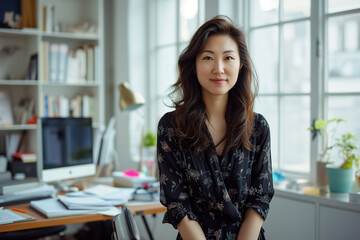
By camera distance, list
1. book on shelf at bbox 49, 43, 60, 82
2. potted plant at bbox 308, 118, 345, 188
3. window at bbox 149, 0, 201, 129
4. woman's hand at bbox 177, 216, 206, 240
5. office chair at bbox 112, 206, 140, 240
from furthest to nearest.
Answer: book on shelf at bbox 49, 43, 60, 82
window at bbox 149, 0, 201, 129
potted plant at bbox 308, 118, 345, 188
woman's hand at bbox 177, 216, 206, 240
office chair at bbox 112, 206, 140, 240

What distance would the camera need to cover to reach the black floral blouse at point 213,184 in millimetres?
1601

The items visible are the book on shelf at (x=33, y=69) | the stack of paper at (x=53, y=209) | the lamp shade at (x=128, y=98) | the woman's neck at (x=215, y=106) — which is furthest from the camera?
the book on shelf at (x=33, y=69)

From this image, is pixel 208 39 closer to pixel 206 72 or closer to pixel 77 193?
pixel 206 72

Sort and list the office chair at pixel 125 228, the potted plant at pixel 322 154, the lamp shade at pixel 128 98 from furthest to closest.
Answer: the lamp shade at pixel 128 98, the potted plant at pixel 322 154, the office chair at pixel 125 228

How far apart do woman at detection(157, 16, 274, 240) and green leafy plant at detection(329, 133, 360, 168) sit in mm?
771

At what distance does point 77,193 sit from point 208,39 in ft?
4.39

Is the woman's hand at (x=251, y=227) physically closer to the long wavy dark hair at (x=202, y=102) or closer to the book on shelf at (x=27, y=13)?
the long wavy dark hair at (x=202, y=102)

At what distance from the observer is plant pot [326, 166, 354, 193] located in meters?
2.24

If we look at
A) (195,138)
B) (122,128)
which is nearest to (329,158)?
(195,138)

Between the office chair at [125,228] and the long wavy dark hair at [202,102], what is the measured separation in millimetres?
420

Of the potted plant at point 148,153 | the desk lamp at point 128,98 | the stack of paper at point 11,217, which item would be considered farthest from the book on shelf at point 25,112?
the stack of paper at point 11,217

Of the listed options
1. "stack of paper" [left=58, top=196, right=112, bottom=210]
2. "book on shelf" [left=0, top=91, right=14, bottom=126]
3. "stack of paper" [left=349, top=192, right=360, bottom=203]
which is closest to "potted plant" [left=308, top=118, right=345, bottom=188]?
"stack of paper" [left=349, top=192, right=360, bottom=203]

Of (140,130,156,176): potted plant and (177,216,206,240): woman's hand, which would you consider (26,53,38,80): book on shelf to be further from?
(177,216,206,240): woman's hand

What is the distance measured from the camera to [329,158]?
2422 millimetres
